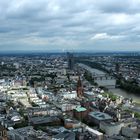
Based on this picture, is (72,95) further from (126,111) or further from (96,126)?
(96,126)

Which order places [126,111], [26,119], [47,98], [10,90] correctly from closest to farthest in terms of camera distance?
[26,119] → [126,111] → [47,98] → [10,90]

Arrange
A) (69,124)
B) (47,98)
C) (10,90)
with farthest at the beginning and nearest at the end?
(10,90) < (47,98) < (69,124)

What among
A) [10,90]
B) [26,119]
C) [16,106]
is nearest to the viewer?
[26,119]

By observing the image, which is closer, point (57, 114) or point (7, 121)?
point (7, 121)

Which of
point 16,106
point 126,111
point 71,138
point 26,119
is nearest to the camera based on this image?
point 71,138

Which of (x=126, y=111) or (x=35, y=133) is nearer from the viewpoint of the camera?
(x=35, y=133)

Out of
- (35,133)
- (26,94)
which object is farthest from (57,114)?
(26,94)

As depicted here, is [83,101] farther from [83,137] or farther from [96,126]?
[83,137]

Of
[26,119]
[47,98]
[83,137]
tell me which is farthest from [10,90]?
[83,137]
